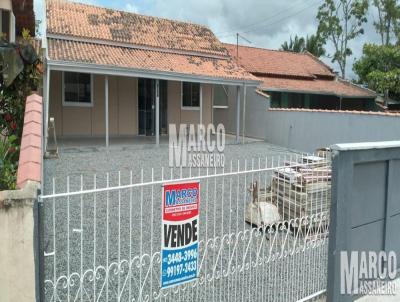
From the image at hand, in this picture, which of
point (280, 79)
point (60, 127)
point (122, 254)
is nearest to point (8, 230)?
point (122, 254)

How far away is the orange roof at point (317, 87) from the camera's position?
75.1 feet

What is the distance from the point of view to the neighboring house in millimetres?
23547

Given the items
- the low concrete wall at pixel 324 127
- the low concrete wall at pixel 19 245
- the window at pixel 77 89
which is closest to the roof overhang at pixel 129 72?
the low concrete wall at pixel 324 127

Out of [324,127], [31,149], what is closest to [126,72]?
[324,127]

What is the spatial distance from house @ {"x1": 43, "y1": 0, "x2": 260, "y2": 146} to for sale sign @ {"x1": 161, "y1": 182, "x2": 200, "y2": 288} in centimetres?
1117

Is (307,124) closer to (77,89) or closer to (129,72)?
(129,72)

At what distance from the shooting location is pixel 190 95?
65.6ft

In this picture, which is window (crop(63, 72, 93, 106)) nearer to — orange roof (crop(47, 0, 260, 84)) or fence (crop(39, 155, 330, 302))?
orange roof (crop(47, 0, 260, 84))

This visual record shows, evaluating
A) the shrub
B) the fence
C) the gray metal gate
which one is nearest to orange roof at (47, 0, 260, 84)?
the shrub

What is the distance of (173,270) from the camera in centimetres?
351

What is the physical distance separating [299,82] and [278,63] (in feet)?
7.04

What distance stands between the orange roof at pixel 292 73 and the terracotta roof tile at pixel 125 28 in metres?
3.93

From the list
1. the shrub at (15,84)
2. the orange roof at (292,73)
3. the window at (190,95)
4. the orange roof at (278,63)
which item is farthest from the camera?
the orange roof at (278,63)

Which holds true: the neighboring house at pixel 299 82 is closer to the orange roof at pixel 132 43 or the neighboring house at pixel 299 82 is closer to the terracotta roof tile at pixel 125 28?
the terracotta roof tile at pixel 125 28
